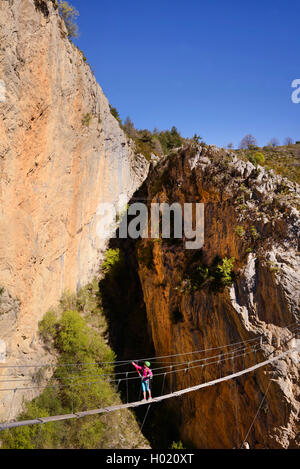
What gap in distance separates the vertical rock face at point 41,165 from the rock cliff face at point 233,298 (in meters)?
4.94

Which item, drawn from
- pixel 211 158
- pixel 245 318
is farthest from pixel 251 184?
pixel 245 318

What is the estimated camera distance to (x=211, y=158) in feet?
49.6

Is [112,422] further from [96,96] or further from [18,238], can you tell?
[96,96]

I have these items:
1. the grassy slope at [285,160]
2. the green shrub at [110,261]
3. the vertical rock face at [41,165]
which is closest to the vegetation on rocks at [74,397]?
the vertical rock face at [41,165]

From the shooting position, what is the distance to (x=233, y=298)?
12031 millimetres

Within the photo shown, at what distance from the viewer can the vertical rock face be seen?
11.5 m

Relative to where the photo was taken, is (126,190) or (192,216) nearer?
(192,216)

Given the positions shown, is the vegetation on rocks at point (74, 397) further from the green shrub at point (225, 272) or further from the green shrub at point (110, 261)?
the green shrub at point (225, 272)

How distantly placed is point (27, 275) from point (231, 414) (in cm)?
1009

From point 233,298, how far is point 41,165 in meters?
10.1

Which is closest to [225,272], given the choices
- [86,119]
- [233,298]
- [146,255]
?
[233,298]

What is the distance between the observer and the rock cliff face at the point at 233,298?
10492mm

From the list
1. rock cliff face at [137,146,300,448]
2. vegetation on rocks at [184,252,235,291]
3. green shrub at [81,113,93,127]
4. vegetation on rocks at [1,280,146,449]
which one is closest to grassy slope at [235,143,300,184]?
rock cliff face at [137,146,300,448]

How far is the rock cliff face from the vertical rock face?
494 cm
